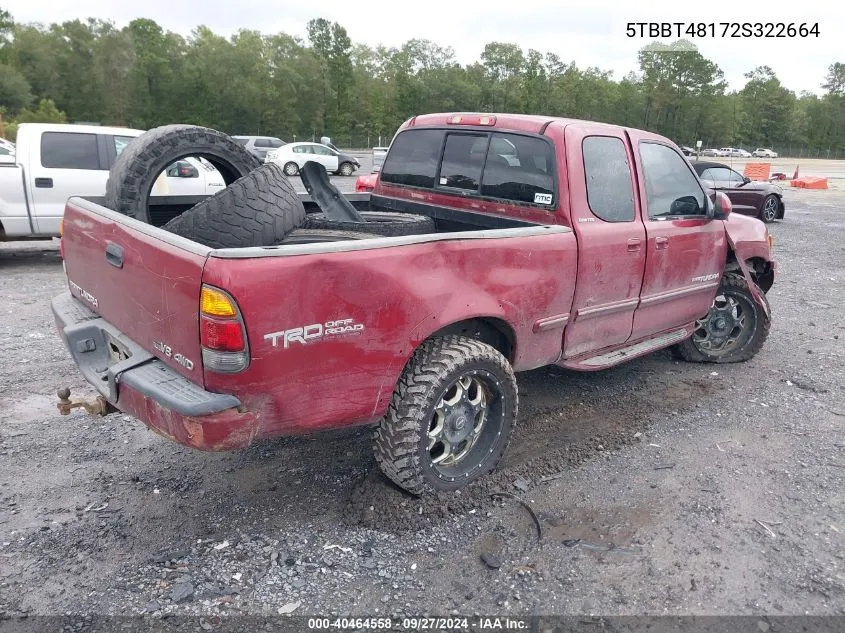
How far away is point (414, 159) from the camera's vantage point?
4.93 meters

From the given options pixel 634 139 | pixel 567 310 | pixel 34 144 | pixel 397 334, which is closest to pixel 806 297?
pixel 634 139

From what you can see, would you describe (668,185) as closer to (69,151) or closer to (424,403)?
(424,403)

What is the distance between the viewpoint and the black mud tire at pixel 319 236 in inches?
148

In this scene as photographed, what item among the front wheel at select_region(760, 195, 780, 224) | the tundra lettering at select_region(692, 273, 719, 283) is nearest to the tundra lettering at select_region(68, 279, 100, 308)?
the tundra lettering at select_region(692, 273, 719, 283)

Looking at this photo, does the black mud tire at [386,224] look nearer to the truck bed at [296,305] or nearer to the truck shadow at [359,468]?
the truck bed at [296,305]

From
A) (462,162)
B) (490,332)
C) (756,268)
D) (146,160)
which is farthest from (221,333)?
(756,268)

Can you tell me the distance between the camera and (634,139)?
14.7 ft

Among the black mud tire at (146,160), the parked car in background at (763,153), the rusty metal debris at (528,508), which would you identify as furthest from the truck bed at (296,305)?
the parked car in background at (763,153)

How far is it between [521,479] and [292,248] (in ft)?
6.39

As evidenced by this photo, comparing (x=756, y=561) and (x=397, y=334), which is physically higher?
(x=397, y=334)

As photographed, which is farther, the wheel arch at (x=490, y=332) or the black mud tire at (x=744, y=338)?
the black mud tire at (x=744, y=338)

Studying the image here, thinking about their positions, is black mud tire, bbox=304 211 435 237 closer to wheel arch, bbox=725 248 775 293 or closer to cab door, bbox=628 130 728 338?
cab door, bbox=628 130 728 338

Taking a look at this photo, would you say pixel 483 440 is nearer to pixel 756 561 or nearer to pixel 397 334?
pixel 397 334

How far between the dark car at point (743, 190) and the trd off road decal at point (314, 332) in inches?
603
